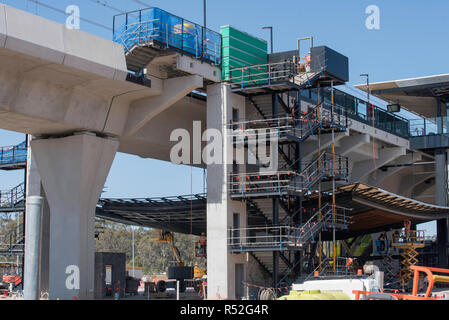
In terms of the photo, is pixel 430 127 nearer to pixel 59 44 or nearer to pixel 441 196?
pixel 441 196

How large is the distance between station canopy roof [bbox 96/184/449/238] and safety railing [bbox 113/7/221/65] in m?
9.71

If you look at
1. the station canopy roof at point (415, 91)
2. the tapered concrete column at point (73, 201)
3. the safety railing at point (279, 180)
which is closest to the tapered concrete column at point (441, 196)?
the station canopy roof at point (415, 91)

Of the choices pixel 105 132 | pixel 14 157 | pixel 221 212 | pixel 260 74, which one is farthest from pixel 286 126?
pixel 14 157

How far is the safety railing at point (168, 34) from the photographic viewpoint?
36.1 meters

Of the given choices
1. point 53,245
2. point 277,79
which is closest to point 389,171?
point 277,79

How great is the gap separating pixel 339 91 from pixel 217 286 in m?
19.1

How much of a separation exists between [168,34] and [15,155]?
21184 mm

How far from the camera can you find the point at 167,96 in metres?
38.7

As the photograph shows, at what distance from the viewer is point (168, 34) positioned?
36562mm

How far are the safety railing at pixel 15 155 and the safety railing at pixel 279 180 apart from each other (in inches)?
781

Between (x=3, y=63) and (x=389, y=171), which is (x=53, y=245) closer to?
(x=3, y=63)

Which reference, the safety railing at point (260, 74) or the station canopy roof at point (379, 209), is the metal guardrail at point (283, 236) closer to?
the station canopy roof at point (379, 209)

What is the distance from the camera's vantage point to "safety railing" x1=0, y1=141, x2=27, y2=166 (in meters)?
52.1

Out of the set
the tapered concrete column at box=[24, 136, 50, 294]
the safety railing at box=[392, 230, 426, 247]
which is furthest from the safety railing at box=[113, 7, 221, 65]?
the safety railing at box=[392, 230, 426, 247]
